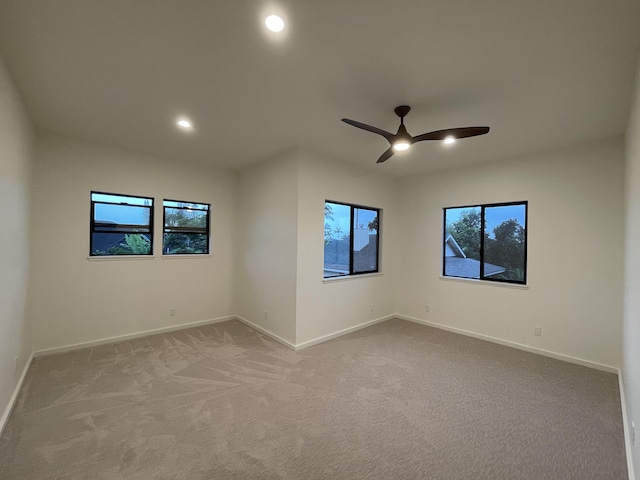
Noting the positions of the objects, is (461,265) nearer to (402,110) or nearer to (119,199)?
(402,110)

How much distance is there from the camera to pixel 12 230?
7.88ft

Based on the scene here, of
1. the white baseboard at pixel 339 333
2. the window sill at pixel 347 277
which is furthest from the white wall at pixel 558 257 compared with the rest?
the window sill at pixel 347 277

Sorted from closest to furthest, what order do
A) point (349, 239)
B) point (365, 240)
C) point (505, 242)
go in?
point (505, 242) < point (349, 239) < point (365, 240)

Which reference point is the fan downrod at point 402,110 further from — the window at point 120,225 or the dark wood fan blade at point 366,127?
the window at point 120,225

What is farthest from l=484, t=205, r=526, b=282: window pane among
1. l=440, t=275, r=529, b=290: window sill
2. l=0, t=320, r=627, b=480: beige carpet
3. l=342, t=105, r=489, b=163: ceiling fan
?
l=342, t=105, r=489, b=163: ceiling fan

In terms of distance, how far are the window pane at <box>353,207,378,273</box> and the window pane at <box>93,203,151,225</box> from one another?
11.0 ft

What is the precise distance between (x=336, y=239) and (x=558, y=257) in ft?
9.94

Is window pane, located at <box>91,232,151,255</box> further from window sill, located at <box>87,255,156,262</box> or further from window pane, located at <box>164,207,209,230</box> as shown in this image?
window pane, located at <box>164,207,209,230</box>

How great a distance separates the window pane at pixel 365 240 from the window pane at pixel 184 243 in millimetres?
2651

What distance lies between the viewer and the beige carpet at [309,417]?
1821mm

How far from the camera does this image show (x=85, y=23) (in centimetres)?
165

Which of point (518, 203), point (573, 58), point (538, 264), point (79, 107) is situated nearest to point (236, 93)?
point (79, 107)

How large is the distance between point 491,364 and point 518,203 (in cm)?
231

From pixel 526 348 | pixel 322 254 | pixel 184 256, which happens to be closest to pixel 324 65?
pixel 322 254
